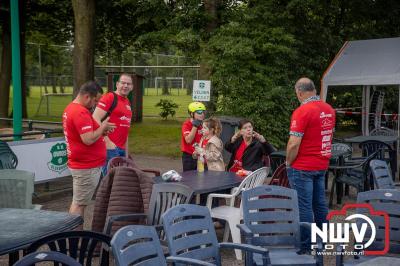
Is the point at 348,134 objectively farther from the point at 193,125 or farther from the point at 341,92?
the point at 193,125

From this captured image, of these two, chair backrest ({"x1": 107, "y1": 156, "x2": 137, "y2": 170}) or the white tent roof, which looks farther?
the white tent roof

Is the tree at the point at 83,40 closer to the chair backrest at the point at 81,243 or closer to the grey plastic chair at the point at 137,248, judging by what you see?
the chair backrest at the point at 81,243

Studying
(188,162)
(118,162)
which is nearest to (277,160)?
(188,162)

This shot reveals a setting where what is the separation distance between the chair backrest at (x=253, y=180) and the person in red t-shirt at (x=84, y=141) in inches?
61.6

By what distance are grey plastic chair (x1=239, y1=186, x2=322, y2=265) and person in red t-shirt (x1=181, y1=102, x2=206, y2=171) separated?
2470 mm

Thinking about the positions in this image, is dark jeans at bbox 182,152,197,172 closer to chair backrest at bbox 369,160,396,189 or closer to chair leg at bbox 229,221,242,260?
chair leg at bbox 229,221,242,260

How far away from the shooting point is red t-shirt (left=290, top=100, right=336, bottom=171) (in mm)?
5715

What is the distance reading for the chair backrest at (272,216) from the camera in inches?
192

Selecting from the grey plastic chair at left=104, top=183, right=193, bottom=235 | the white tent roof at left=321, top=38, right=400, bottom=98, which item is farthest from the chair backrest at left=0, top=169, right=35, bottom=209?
the white tent roof at left=321, top=38, right=400, bottom=98

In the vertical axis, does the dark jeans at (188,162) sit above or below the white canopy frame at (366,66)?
below

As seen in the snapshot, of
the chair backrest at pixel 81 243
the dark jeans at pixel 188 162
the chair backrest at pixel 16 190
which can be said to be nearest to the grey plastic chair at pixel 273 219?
the chair backrest at pixel 81 243

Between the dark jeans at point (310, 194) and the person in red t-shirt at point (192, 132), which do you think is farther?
the person in red t-shirt at point (192, 132)

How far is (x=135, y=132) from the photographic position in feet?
64.5

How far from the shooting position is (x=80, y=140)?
5941 millimetres
